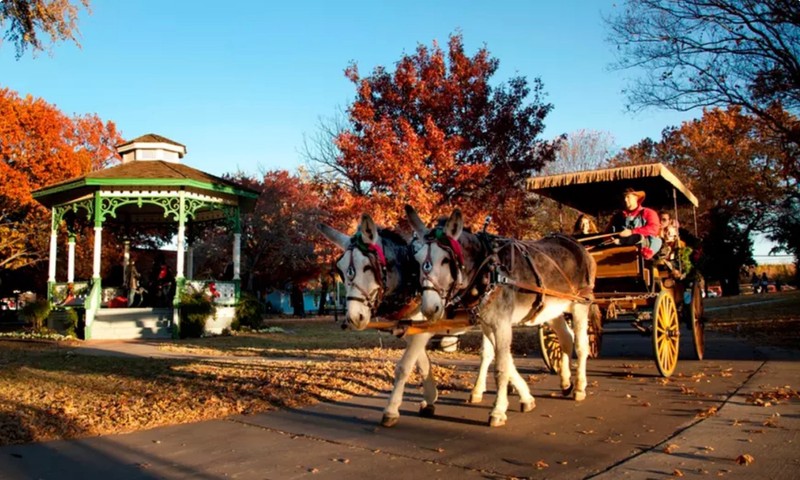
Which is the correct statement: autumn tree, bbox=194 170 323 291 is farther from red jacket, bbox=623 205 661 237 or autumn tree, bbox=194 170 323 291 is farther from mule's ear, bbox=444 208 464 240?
mule's ear, bbox=444 208 464 240

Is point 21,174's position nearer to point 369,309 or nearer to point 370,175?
point 370,175

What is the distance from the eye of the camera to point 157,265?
23828 mm

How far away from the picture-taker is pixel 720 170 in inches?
1516

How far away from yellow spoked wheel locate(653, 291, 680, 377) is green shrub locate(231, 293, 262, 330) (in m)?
15.6

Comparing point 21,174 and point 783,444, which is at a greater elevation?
point 21,174

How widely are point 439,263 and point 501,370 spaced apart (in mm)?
1357

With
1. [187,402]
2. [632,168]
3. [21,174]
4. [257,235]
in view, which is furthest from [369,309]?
[257,235]

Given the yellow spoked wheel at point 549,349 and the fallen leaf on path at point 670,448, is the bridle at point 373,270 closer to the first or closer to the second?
the fallen leaf on path at point 670,448

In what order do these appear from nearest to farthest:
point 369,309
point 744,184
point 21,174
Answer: point 369,309 → point 21,174 → point 744,184

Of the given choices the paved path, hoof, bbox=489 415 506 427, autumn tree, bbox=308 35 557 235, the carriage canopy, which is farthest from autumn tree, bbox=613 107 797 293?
hoof, bbox=489 415 506 427

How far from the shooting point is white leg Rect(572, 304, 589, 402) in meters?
7.64

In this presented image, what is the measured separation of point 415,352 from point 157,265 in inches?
773

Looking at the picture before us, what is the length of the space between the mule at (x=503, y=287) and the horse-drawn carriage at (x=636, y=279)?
0.75m

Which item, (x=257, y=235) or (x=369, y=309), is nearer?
(x=369, y=309)
